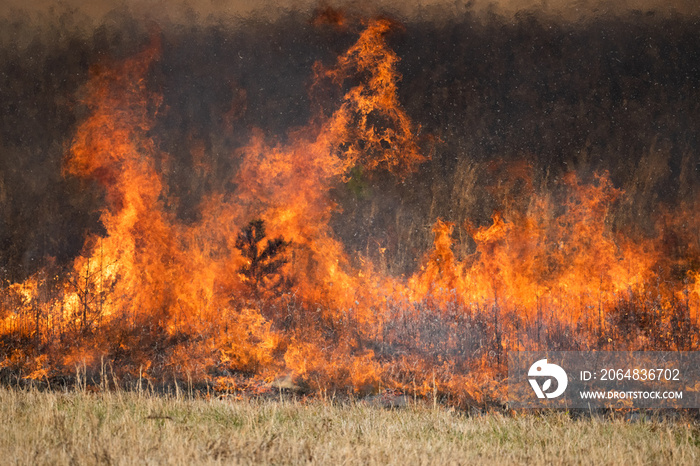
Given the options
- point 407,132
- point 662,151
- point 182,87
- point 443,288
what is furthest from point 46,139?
point 662,151

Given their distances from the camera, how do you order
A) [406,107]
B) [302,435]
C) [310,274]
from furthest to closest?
[406,107], [310,274], [302,435]

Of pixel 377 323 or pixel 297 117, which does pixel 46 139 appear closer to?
pixel 297 117

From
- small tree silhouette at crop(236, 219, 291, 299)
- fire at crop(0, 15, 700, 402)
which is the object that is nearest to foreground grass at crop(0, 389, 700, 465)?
fire at crop(0, 15, 700, 402)

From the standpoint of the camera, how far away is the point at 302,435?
5816 millimetres

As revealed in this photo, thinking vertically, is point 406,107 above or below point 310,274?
above

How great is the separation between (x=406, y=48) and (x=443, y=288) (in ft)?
16.8

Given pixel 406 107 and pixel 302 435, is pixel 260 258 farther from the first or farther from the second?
pixel 302 435

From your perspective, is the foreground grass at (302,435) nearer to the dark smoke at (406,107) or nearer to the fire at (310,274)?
the fire at (310,274)

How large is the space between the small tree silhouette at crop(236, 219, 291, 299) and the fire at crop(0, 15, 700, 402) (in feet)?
0.10

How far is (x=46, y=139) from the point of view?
517 inches

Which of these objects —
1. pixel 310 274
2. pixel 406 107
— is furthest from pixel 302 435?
pixel 406 107

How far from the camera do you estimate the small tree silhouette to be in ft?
40.6

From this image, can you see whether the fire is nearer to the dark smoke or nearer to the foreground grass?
the dark smoke

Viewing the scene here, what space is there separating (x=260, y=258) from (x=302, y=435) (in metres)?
7.07
